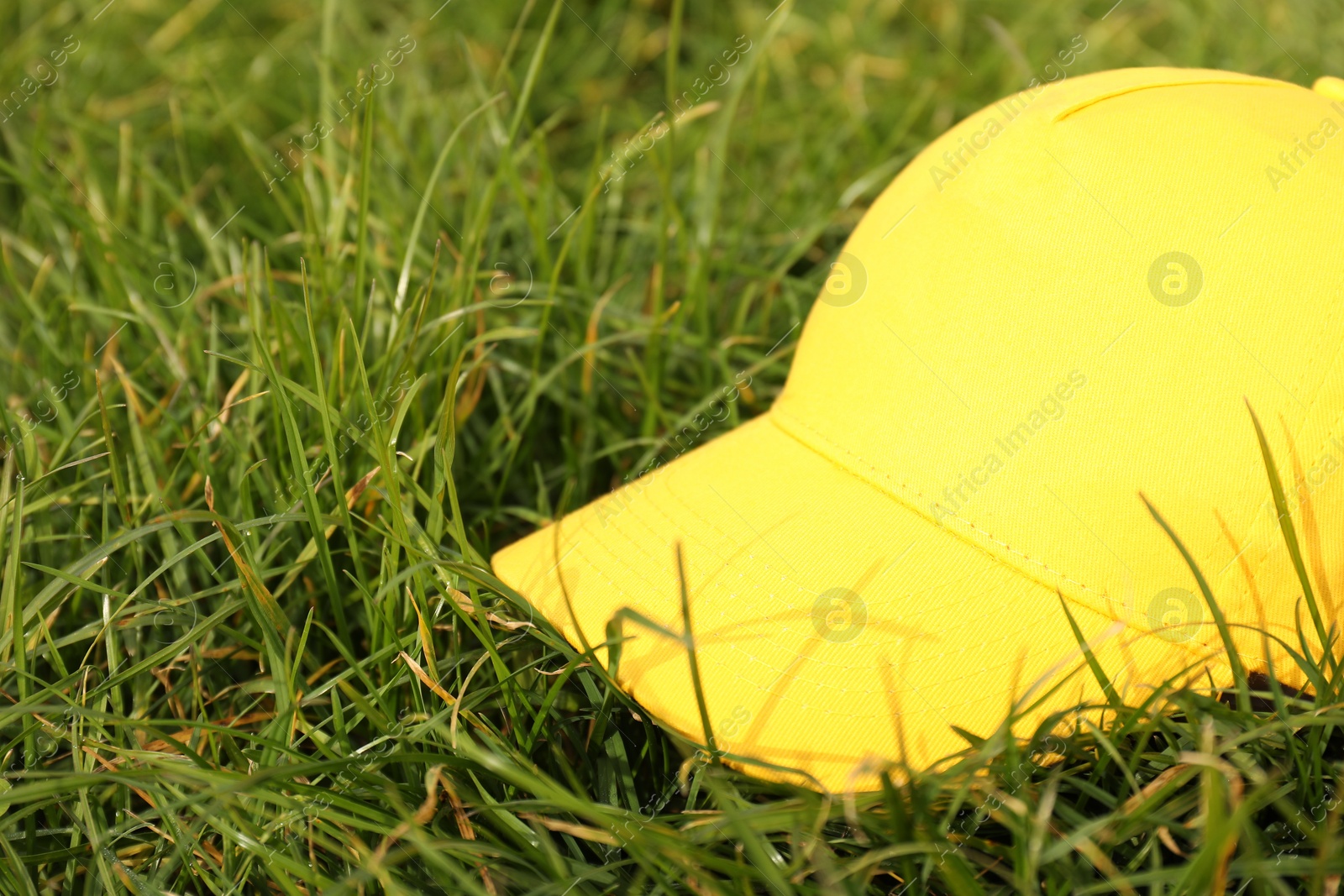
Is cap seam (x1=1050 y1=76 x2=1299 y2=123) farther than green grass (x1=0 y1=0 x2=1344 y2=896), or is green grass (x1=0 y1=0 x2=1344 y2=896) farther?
cap seam (x1=1050 y1=76 x2=1299 y2=123)

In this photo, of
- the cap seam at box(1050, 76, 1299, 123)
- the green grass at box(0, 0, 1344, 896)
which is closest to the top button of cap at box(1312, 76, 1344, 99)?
the cap seam at box(1050, 76, 1299, 123)

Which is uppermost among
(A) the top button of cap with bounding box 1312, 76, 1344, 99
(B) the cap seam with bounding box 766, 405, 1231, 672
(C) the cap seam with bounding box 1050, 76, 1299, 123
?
(C) the cap seam with bounding box 1050, 76, 1299, 123

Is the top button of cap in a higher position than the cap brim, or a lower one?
higher

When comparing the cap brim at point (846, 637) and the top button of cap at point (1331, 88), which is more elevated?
the top button of cap at point (1331, 88)

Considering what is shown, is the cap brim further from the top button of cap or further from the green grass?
the top button of cap

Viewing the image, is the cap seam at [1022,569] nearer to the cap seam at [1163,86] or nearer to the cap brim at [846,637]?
the cap brim at [846,637]

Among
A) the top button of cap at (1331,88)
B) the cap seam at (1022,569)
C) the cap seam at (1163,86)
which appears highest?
the cap seam at (1163,86)

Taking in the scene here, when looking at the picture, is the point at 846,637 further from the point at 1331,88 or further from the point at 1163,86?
the point at 1331,88

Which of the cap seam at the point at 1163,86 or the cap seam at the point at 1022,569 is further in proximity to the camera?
the cap seam at the point at 1163,86

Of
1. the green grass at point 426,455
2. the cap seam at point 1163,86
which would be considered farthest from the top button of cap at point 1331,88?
the green grass at point 426,455
